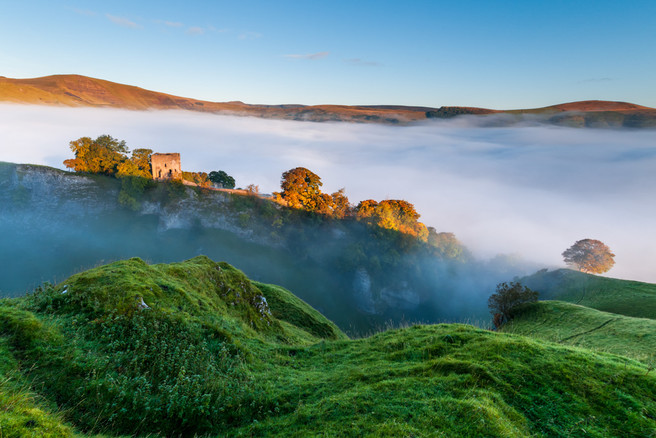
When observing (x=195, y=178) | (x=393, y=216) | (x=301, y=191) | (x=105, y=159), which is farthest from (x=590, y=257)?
(x=105, y=159)

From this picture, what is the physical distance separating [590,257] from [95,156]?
4697 inches

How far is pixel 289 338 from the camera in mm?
19109

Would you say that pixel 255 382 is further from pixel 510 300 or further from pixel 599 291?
pixel 599 291

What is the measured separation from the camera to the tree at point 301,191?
74625 millimetres

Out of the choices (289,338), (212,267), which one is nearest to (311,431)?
(289,338)

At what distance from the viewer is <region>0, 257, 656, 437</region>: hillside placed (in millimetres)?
6633

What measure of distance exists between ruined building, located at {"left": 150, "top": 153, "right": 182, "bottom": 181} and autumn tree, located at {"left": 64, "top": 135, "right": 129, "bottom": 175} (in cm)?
734

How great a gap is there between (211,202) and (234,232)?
33.7 ft

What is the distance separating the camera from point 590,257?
65000mm

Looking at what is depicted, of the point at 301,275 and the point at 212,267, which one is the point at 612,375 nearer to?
the point at 212,267

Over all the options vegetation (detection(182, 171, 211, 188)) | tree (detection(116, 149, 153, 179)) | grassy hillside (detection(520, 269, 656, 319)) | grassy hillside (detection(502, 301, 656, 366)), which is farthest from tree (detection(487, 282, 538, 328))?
vegetation (detection(182, 171, 211, 188))

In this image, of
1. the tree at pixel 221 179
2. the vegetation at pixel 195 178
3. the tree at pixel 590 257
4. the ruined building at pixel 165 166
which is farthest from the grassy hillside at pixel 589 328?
the tree at pixel 221 179

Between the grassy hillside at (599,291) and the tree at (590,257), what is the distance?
39.6ft

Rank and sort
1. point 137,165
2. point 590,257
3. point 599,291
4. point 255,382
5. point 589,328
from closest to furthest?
point 255,382
point 589,328
point 599,291
point 590,257
point 137,165
